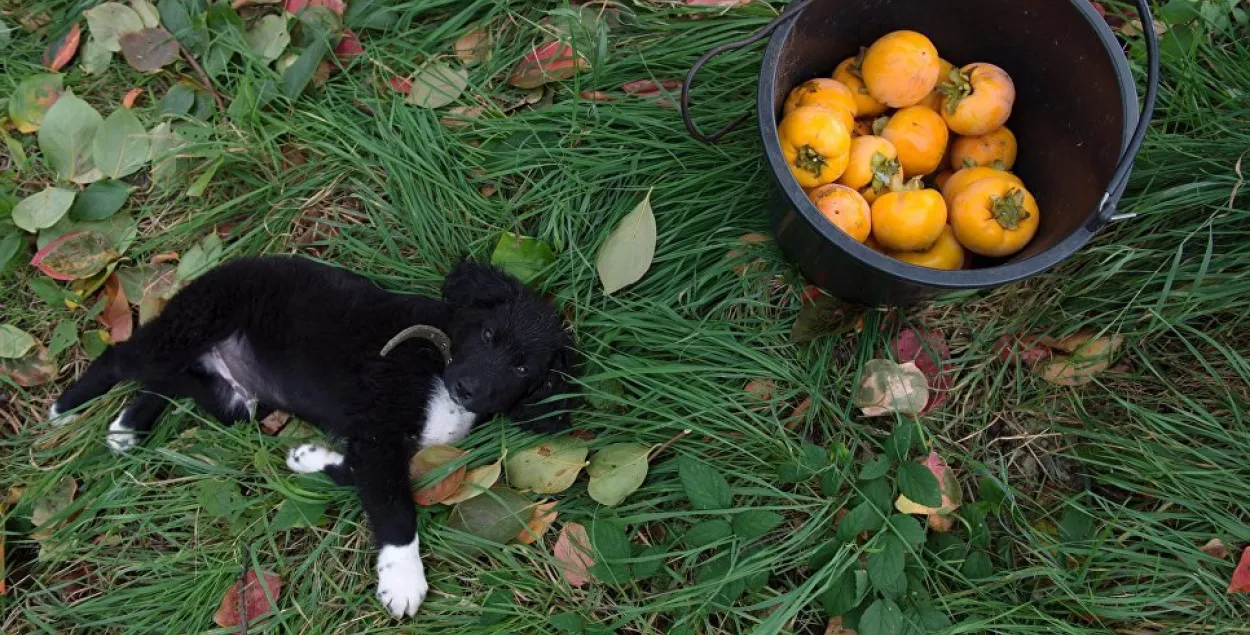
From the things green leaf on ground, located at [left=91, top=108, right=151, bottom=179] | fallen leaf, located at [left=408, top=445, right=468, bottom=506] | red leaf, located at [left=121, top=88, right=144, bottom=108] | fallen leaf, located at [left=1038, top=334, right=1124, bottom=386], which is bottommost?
fallen leaf, located at [left=408, top=445, right=468, bottom=506]

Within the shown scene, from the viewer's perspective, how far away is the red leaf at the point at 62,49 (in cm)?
274

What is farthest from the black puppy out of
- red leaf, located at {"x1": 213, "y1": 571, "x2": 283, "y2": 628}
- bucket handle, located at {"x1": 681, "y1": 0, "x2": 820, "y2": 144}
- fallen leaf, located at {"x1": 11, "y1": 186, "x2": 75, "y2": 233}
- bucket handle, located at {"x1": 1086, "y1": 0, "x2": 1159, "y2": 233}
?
bucket handle, located at {"x1": 1086, "y1": 0, "x2": 1159, "y2": 233}

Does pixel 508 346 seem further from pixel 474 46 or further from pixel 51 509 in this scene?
pixel 51 509

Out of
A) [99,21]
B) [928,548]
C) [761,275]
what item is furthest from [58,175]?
[928,548]

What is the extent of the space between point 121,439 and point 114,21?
1418 millimetres

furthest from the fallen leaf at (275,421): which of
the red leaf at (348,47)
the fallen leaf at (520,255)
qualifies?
the red leaf at (348,47)

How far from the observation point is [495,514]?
2.33 meters

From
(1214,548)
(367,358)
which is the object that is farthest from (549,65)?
(1214,548)

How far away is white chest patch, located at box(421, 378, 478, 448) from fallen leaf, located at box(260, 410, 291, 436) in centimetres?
50

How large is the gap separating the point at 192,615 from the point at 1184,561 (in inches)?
111

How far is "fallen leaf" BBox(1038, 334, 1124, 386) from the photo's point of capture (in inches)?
94.6

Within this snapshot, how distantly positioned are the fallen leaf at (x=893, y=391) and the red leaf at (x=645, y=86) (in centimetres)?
114

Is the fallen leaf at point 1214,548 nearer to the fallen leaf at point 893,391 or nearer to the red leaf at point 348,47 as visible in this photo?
the fallen leaf at point 893,391

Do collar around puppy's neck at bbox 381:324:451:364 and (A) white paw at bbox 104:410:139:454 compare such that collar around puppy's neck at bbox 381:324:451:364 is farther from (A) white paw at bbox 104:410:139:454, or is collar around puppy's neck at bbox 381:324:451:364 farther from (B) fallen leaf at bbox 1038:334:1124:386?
(B) fallen leaf at bbox 1038:334:1124:386
